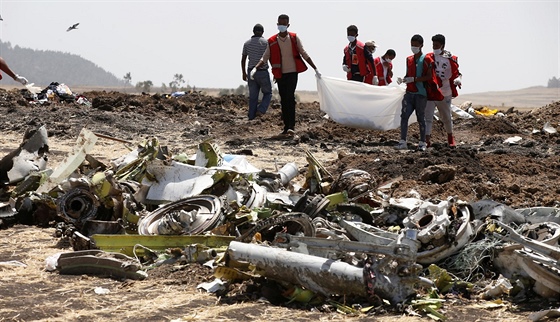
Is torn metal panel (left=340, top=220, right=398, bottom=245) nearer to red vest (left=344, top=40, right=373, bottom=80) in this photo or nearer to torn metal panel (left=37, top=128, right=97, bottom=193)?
torn metal panel (left=37, top=128, right=97, bottom=193)

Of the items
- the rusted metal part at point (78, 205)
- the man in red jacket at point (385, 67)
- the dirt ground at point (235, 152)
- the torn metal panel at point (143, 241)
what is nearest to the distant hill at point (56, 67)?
the dirt ground at point (235, 152)

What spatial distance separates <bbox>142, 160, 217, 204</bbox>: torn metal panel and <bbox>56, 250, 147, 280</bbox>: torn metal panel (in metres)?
1.83

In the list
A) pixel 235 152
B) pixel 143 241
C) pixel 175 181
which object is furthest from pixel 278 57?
pixel 143 241

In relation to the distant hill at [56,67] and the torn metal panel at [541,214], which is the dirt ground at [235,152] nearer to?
the torn metal panel at [541,214]

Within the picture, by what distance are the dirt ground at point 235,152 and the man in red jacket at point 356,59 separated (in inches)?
44.4

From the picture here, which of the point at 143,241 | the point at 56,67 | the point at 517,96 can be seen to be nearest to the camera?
the point at 143,241

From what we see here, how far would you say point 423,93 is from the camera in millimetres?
13383

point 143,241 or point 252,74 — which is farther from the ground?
point 252,74

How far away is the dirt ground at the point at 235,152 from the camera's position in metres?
5.55

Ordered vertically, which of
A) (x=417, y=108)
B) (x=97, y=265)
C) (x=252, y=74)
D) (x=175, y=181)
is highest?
(x=252, y=74)

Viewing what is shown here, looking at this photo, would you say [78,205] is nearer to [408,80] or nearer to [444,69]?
[408,80]

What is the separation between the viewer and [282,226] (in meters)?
7.11

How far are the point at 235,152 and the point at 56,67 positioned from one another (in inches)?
6198

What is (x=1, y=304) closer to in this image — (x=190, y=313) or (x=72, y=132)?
(x=190, y=313)
